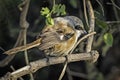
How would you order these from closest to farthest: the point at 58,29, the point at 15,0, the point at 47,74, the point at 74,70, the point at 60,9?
1. the point at 60,9
2. the point at 58,29
3. the point at 15,0
4. the point at 47,74
5. the point at 74,70

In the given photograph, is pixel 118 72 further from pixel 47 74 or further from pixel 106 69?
pixel 47 74

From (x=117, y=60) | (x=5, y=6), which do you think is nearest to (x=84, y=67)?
(x=117, y=60)

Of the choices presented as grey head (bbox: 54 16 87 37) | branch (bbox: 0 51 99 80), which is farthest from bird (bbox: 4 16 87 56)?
branch (bbox: 0 51 99 80)

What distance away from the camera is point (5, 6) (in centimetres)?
500

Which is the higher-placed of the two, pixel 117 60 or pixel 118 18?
pixel 118 18

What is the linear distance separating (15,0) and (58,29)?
42.5 inches

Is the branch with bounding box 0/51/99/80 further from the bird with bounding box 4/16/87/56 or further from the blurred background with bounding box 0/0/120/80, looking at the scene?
the blurred background with bounding box 0/0/120/80

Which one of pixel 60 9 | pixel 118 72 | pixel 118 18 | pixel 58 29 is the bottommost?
pixel 118 72

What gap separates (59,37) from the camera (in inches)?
155

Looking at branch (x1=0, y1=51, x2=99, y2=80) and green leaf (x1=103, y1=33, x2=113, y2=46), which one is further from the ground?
branch (x1=0, y1=51, x2=99, y2=80)

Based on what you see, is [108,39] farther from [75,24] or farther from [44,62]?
[44,62]

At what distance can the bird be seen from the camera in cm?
386

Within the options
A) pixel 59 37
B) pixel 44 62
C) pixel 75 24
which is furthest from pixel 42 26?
pixel 44 62

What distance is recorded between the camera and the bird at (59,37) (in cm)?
386
